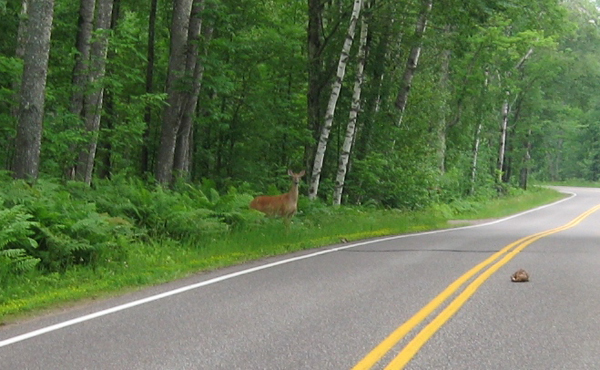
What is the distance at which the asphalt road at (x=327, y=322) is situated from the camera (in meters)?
6.55

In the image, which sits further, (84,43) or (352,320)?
(84,43)

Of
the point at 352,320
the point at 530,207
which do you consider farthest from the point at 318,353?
the point at 530,207

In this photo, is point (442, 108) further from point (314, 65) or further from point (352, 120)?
point (352, 120)

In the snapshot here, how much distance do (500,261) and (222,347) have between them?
A: 8256mm

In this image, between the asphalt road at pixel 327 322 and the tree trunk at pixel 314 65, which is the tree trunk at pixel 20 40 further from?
the tree trunk at pixel 314 65

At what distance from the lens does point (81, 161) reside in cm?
1928

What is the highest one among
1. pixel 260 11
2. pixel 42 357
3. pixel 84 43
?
pixel 260 11

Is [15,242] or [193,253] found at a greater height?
[15,242]

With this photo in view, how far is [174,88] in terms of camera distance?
2061 cm

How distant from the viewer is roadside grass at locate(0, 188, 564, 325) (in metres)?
9.16

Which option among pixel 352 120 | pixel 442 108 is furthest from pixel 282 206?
pixel 442 108

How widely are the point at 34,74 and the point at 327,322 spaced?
26.9ft

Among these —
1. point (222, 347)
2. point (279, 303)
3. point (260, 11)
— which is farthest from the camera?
point (260, 11)

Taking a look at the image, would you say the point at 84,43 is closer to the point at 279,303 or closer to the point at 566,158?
the point at 279,303
